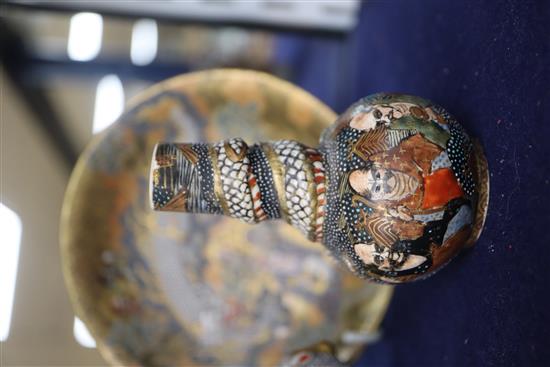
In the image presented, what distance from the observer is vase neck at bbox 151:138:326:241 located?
33.4 inches

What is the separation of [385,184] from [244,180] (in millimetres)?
213

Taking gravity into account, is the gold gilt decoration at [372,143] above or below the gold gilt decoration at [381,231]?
above

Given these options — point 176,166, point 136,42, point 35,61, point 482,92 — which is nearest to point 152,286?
point 176,166

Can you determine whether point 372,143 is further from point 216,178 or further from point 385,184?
point 216,178

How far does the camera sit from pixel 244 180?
0.85m

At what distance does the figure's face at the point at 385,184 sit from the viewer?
752mm

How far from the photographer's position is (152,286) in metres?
1.33

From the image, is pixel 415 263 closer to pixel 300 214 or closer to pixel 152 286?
pixel 300 214

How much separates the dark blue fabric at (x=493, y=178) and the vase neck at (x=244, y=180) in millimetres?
257

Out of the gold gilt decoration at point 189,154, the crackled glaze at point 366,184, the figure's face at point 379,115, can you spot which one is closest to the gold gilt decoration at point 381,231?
the crackled glaze at point 366,184

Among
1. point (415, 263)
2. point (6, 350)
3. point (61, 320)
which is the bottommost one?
point (61, 320)

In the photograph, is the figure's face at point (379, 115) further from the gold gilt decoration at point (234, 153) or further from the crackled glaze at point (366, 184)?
the gold gilt decoration at point (234, 153)

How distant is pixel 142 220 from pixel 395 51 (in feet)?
2.33

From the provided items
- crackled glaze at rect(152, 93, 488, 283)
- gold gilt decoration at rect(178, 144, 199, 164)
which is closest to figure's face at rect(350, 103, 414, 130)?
crackled glaze at rect(152, 93, 488, 283)
